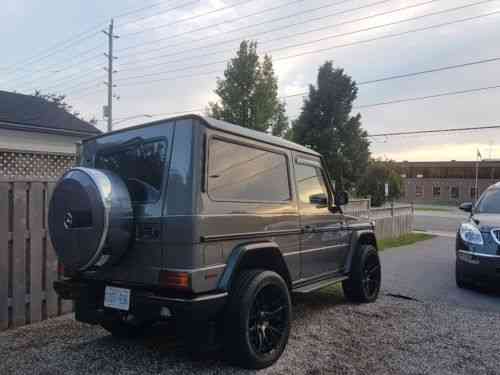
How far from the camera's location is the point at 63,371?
10.1 ft

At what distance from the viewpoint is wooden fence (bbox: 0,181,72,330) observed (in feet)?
13.1

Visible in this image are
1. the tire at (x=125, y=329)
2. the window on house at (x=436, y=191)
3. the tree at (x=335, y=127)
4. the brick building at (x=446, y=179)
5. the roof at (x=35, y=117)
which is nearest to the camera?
the tire at (x=125, y=329)

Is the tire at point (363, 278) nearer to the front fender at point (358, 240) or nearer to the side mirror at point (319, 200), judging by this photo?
the front fender at point (358, 240)

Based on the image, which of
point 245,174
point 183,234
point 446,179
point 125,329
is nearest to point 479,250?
point 245,174

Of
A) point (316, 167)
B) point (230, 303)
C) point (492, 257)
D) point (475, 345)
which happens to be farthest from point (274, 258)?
point (492, 257)

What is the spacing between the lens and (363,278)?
16.6ft

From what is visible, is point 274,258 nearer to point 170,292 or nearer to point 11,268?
point 170,292

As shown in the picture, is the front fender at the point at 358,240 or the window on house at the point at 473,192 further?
the window on house at the point at 473,192

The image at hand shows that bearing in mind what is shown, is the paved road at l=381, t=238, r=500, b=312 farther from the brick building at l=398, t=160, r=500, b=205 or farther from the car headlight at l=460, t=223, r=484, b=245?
the brick building at l=398, t=160, r=500, b=205

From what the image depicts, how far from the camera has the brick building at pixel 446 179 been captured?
179 ft

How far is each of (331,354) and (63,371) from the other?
2.26 metres

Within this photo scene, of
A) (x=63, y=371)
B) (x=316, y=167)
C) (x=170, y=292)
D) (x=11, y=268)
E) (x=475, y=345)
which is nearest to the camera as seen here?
(x=170, y=292)

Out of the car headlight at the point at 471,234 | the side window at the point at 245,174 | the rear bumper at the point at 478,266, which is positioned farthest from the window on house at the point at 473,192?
the side window at the point at 245,174

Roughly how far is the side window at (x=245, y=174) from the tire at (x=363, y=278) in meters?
1.77
